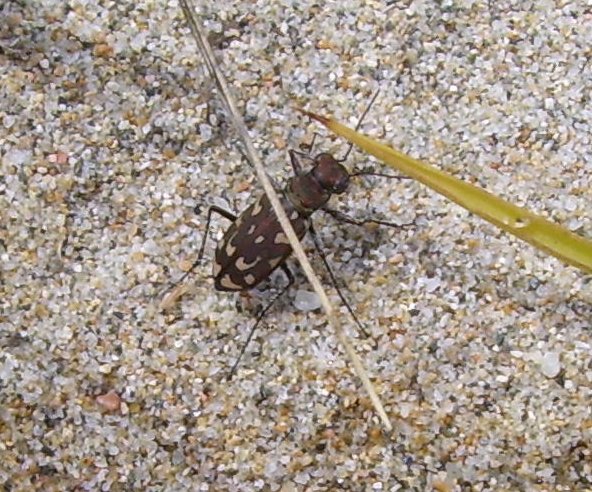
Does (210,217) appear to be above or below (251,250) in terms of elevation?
above

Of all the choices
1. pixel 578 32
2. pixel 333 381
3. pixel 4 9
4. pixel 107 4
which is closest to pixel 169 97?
pixel 107 4

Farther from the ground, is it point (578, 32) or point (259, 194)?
point (578, 32)

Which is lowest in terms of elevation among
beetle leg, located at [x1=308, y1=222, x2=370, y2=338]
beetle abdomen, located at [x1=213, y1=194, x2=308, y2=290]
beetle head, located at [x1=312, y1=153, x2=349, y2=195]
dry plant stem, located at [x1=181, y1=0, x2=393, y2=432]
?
dry plant stem, located at [x1=181, y1=0, x2=393, y2=432]

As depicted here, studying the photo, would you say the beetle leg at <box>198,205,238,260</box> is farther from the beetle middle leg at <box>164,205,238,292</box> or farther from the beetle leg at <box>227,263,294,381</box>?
the beetle leg at <box>227,263,294,381</box>

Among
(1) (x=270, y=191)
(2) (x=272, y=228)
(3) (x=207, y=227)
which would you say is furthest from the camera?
(3) (x=207, y=227)

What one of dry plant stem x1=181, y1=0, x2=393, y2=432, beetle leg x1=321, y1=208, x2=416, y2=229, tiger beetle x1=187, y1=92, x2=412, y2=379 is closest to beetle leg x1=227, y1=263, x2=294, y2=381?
tiger beetle x1=187, y1=92, x2=412, y2=379

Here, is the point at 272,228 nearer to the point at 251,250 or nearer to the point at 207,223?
the point at 251,250

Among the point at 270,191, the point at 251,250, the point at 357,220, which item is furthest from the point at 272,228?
the point at 270,191

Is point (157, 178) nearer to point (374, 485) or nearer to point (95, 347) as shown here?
point (95, 347)
